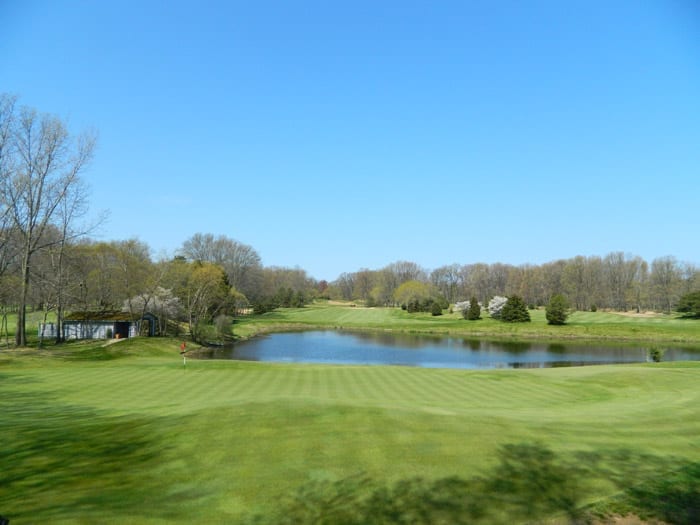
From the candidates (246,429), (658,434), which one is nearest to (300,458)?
(246,429)

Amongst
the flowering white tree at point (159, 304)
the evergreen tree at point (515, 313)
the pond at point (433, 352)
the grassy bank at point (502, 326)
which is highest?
the flowering white tree at point (159, 304)

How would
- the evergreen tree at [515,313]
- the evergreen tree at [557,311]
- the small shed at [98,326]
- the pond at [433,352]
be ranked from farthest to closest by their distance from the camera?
the evergreen tree at [515,313] → the evergreen tree at [557,311] → the small shed at [98,326] → the pond at [433,352]

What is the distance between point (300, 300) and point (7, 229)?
10388 cm

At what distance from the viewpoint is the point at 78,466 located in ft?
32.5

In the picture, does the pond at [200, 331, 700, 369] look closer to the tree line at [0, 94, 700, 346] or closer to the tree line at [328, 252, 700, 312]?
the tree line at [0, 94, 700, 346]

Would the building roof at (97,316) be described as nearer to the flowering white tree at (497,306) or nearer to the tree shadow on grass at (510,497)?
the tree shadow on grass at (510,497)

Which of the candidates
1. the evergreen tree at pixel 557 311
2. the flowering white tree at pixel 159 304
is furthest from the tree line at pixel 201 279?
the evergreen tree at pixel 557 311

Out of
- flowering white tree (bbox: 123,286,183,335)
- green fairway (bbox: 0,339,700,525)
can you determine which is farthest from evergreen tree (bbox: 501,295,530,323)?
green fairway (bbox: 0,339,700,525)

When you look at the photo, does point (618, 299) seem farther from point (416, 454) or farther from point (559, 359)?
point (416, 454)

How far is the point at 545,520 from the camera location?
25.4 feet

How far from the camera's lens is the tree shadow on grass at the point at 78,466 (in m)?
7.88

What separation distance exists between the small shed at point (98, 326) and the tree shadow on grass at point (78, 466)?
39.6 metres

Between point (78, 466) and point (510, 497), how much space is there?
861 centimetres

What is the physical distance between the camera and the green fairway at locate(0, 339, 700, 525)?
8281mm
